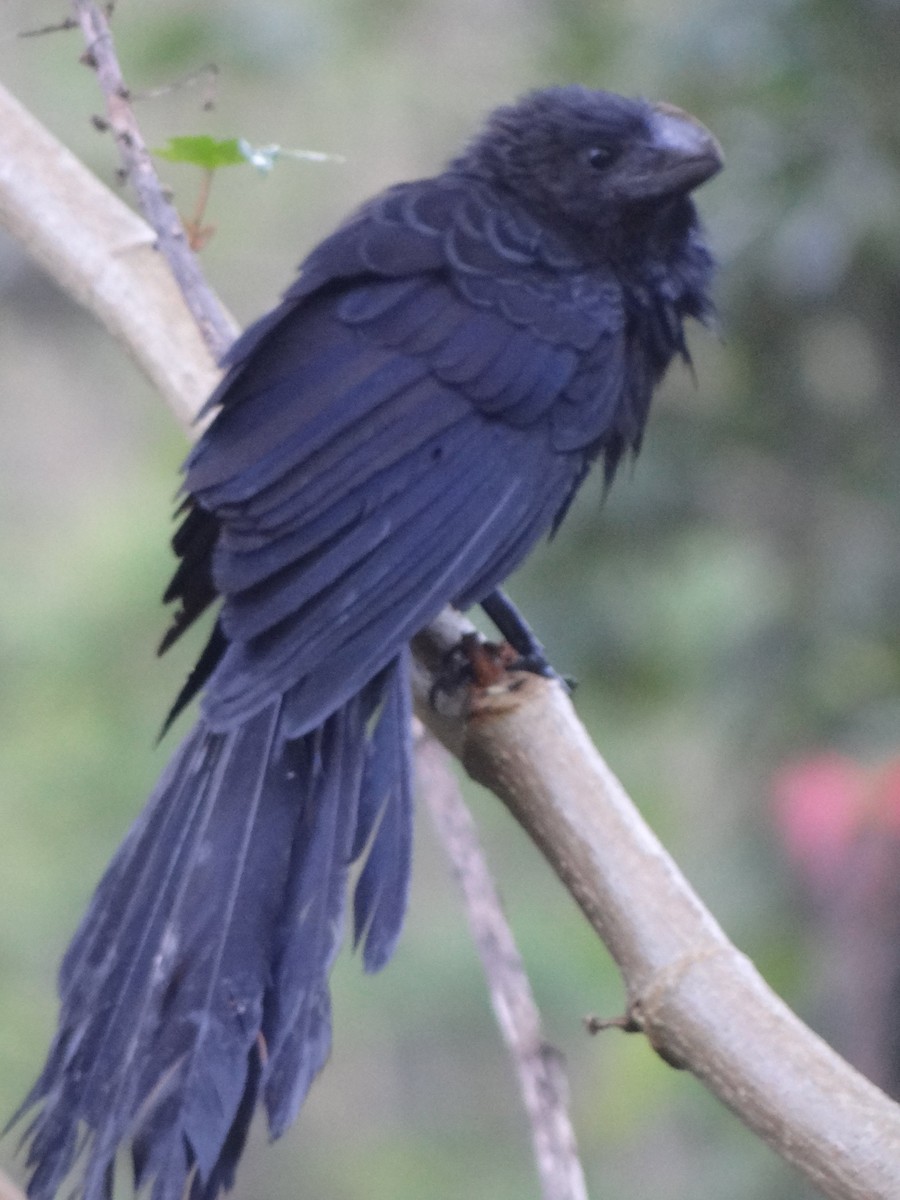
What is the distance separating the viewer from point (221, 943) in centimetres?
162

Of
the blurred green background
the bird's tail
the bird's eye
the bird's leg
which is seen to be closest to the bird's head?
the bird's eye

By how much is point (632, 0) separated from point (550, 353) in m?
2.13

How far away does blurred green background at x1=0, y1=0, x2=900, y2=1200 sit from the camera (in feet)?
10.3

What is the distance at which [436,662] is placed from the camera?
2.01 meters

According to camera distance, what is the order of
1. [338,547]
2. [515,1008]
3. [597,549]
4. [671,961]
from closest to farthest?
[671,961]
[515,1008]
[338,547]
[597,549]

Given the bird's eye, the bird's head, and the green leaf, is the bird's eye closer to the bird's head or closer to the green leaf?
the bird's head

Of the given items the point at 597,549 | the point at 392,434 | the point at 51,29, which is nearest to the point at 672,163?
the point at 392,434

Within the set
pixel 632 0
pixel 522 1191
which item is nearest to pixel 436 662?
pixel 632 0

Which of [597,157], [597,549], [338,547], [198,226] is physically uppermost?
[198,226]

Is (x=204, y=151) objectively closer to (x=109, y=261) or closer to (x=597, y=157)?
(x=109, y=261)

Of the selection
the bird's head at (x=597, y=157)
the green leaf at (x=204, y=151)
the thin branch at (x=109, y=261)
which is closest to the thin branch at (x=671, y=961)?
the thin branch at (x=109, y=261)

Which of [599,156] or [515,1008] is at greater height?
[599,156]

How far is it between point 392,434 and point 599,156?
59cm

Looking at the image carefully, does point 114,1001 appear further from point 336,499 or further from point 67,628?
point 67,628
